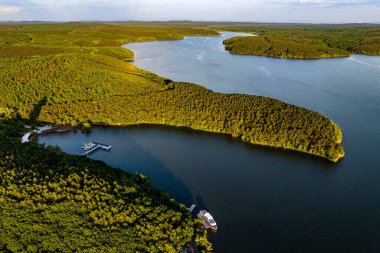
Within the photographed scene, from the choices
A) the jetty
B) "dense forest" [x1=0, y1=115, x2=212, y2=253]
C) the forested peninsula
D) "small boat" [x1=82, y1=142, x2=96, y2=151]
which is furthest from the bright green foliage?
"dense forest" [x1=0, y1=115, x2=212, y2=253]

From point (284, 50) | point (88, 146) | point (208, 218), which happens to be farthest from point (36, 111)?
point (284, 50)

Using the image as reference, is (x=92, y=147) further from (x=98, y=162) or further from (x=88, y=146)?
(x=98, y=162)

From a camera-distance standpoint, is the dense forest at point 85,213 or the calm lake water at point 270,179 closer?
the dense forest at point 85,213

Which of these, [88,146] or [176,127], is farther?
[176,127]

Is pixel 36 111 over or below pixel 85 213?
over

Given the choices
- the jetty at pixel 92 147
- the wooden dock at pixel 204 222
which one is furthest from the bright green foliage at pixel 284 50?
the wooden dock at pixel 204 222

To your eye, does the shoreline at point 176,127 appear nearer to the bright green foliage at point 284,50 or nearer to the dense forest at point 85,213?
the dense forest at point 85,213

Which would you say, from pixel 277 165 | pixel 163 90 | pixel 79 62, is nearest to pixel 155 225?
pixel 277 165

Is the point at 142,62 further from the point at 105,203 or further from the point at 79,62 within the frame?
the point at 105,203
